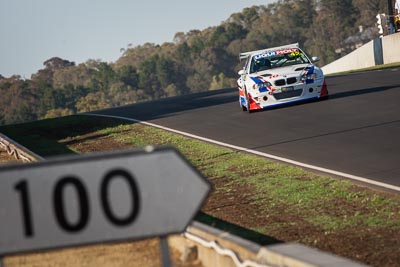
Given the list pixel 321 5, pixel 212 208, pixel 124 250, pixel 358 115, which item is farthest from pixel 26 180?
pixel 321 5

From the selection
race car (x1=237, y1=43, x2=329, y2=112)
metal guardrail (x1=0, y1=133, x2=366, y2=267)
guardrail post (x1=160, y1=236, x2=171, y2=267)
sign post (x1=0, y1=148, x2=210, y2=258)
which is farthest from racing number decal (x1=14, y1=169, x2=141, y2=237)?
race car (x1=237, y1=43, x2=329, y2=112)

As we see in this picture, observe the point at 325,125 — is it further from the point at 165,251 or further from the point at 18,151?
the point at 165,251

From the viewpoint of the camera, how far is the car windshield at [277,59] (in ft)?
78.1

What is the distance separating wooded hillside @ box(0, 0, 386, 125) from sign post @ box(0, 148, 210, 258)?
11389 cm

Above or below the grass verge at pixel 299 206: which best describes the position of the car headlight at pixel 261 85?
above

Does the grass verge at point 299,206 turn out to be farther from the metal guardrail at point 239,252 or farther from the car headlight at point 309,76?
the car headlight at point 309,76

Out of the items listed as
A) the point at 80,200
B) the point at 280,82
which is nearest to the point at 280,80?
the point at 280,82

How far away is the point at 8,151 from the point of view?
19.9 meters

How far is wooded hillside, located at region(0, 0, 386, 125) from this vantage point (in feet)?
414

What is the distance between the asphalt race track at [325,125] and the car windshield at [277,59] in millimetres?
1225

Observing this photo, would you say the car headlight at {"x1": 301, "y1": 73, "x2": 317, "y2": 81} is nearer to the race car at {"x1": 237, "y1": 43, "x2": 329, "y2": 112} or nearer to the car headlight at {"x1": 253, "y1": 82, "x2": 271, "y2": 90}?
the race car at {"x1": 237, "y1": 43, "x2": 329, "y2": 112}

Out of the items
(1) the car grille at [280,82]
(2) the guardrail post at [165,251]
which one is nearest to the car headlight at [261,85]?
(1) the car grille at [280,82]

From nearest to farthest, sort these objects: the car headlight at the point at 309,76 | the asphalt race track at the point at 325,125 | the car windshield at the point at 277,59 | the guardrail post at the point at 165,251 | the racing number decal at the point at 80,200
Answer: the racing number decal at the point at 80,200
the guardrail post at the point at 165,251
the asphalt race track at the point at 325,125
the car headlight at the point at 309,76
the car windshield at the point at 277,59

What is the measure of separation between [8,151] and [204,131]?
4.17m
